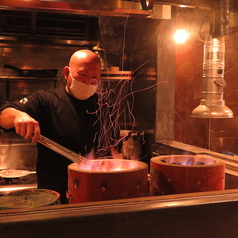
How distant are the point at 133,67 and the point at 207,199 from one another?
111 inches

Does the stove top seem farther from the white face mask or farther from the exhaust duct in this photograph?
the exhaust duct

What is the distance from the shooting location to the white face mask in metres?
1.70

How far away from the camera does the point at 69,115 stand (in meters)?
1.83

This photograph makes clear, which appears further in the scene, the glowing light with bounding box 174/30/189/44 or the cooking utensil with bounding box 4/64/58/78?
the cooking utensil with bounding box 4/64/58/78

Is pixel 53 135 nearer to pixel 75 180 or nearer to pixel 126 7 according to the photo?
pixel 126 7

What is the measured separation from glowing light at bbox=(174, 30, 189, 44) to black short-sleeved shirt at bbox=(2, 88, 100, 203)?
1397mm

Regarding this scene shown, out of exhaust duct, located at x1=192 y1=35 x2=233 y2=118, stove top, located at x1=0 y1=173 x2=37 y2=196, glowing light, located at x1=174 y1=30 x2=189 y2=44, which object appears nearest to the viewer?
exhaust duct, located at x1=192 y1=35 x2=233 y2=118

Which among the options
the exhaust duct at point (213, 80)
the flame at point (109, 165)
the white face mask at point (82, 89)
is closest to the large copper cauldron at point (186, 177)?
the flame at point (109, 165)

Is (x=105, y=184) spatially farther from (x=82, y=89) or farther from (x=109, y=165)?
(x=82, y=89)

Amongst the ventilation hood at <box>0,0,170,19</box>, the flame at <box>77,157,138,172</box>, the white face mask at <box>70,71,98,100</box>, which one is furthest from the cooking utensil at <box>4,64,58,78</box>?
the flame at <box>77,157,138,172</box>

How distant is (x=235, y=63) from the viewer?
3.16 meters

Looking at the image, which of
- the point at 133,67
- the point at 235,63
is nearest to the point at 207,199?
the point at 235,63

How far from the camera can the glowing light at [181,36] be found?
293 centimetres

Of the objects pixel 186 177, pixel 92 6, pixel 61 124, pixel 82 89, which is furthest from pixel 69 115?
pixel 186 177
